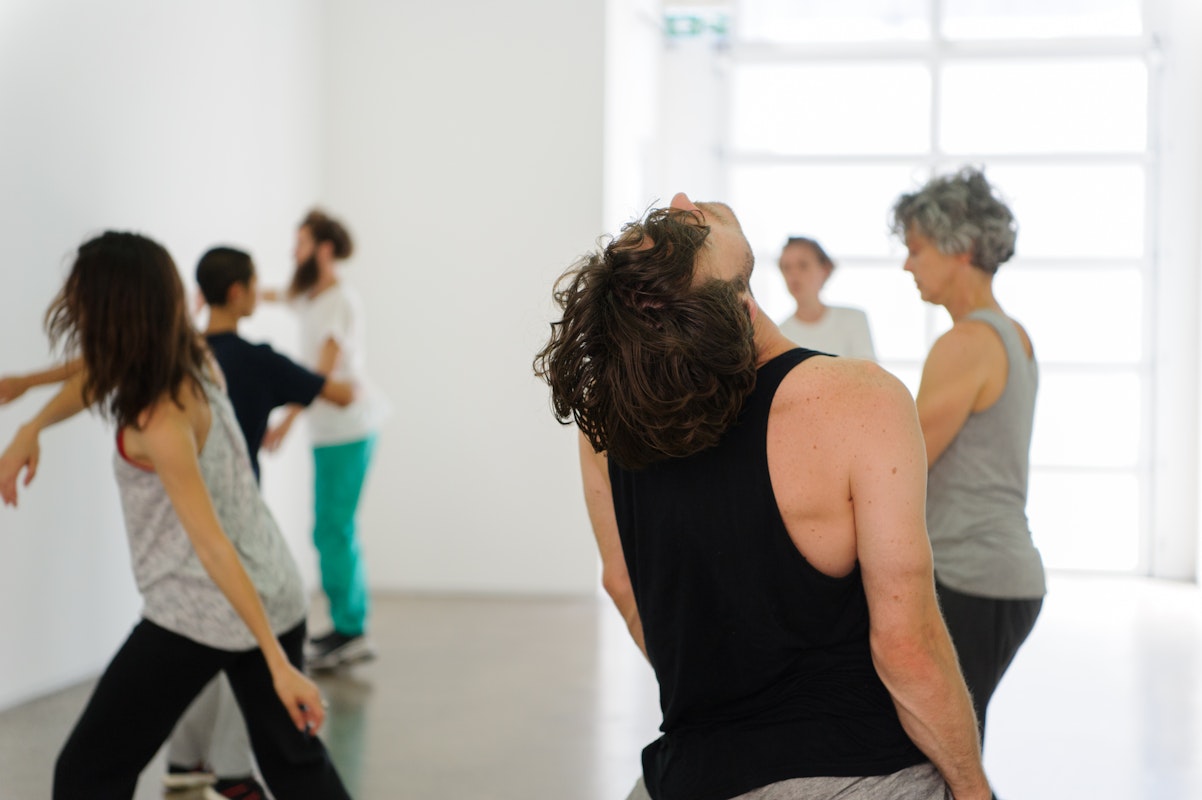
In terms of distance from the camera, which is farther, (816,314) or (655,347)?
(816,314)

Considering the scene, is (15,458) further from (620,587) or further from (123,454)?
(620,587)

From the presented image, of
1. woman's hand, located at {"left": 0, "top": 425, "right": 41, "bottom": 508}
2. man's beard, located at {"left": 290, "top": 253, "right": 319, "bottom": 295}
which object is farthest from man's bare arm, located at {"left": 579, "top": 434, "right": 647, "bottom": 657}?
man's beard, located at {"left": 290, "top": 253, "right": 319, "bottom": 295}

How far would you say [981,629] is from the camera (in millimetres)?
2594

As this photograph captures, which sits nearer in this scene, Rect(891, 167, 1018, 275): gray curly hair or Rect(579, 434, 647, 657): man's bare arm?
Rect(579, 434, 647, 657): man's bare arm

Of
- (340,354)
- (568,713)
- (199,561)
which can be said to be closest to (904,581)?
Result: (199,561)

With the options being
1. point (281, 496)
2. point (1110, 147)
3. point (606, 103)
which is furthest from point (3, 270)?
point (1110, 147)

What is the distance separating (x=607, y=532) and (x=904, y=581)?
454 millimetres

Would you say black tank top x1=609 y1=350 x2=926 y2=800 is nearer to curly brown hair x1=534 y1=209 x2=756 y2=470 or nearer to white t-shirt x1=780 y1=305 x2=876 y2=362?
curly brown hair x1=534 y1=209 x2=756 y2=470

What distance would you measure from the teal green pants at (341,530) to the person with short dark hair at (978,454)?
3.20 metres

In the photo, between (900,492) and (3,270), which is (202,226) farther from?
(900,492)

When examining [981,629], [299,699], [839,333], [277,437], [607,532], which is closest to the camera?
[607,532]

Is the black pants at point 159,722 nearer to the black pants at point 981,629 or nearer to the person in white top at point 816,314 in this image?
the black pants at point 981,629

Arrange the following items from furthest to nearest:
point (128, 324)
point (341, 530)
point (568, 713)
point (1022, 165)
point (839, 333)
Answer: point (1022, 165), point (341, 530), point (839, 333), point (568, 713), point (128, 324)

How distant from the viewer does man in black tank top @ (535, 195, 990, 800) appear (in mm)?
1459
